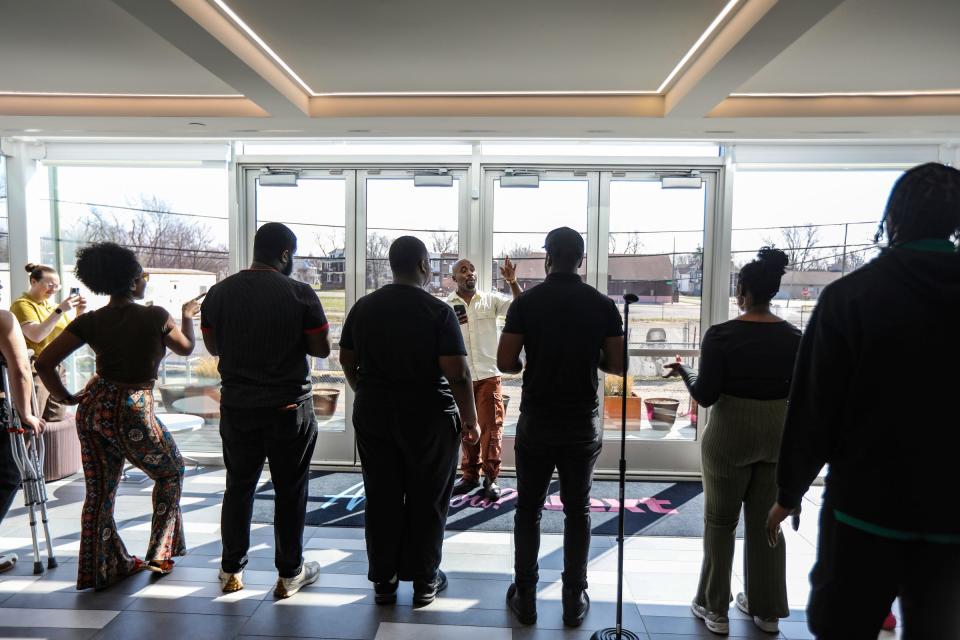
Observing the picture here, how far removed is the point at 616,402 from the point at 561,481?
2.43m

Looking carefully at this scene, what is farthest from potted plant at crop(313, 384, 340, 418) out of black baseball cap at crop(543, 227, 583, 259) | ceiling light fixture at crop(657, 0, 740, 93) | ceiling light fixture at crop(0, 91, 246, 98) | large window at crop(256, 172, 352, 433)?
ceiling light fixture at crop(657, 0, 740, 93)

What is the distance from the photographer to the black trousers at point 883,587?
1.20 metres

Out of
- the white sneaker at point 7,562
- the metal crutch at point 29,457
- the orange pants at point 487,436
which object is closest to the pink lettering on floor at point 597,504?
the orange pants at point 487,436

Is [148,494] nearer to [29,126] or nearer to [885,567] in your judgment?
[29,126]

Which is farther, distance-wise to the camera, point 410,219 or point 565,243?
point 410,219

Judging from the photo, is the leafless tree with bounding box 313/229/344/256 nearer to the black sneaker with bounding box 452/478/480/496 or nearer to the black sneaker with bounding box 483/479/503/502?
the black sneaker with bounding box 452/478/480/496

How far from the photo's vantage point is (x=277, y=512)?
261 centimetres

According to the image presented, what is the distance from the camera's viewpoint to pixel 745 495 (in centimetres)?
239

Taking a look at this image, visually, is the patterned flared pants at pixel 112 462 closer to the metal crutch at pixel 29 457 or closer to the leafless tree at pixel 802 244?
the metal crutch at pixel 29 457

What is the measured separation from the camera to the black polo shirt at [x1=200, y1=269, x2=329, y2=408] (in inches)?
97.3

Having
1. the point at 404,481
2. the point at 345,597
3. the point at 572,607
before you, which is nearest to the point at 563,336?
the point at 404,481

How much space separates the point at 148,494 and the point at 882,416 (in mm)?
4333

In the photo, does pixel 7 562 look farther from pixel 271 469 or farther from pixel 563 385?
pixel 563 385

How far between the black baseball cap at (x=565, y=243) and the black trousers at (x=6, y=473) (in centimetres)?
256
